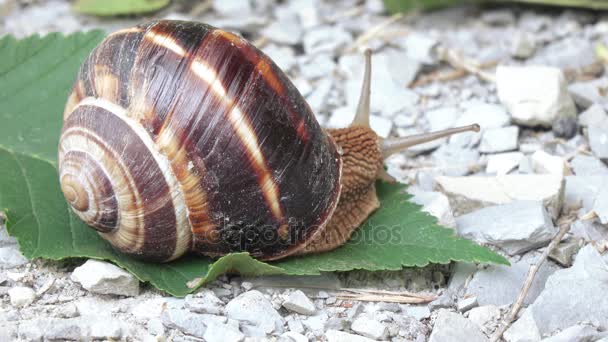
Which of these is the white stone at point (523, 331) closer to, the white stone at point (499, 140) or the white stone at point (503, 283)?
the white stone at point (503, 283)

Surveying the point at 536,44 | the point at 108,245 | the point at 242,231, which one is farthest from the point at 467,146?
the point at 108,245

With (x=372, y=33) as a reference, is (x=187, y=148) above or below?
below

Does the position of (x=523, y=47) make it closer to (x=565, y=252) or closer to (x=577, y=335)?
(x=565, y=252)

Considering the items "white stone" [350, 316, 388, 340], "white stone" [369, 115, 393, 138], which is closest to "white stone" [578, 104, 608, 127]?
"white stone" [369, 115, 393, 138]

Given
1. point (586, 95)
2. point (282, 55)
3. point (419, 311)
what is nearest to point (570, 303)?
point (419, 311)

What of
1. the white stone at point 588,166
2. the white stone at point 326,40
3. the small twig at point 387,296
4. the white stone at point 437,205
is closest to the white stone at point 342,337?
the small twig at point 387,296

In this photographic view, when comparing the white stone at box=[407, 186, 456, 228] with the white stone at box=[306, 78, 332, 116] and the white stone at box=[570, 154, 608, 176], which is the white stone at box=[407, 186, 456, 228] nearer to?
the white stone at box=[570, 154, 608, 176]
